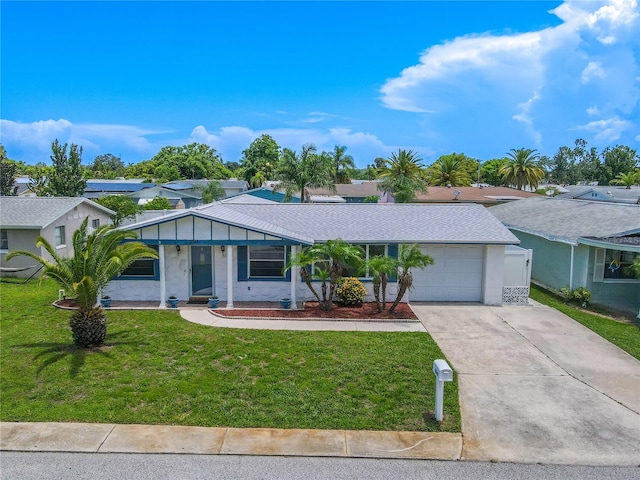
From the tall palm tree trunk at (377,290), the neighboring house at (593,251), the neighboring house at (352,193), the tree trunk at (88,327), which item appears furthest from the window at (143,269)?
the neighboring house at (352,193)

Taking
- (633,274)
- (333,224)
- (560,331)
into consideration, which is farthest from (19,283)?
(633,274)

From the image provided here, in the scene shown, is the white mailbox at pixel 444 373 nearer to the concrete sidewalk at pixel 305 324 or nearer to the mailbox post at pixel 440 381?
the mailbox post at pixel 440 381

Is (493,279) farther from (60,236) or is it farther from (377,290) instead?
(60,236)

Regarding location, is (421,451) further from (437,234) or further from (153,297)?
(153,297)

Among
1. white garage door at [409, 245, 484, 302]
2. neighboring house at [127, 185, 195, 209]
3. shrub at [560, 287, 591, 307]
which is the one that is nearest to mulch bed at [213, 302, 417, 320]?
white garage door at [409, 245, 484, 302]

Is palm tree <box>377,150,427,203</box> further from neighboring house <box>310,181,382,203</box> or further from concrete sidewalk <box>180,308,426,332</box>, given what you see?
concrete sidewalk <box>180,308,426,332</box>

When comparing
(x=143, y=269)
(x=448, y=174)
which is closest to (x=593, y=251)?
(x=143, y=269)
